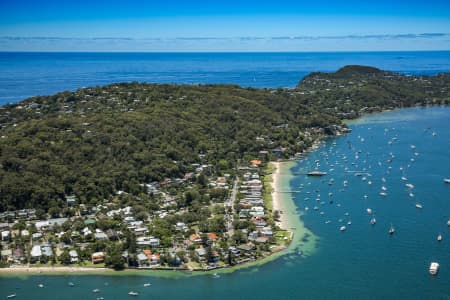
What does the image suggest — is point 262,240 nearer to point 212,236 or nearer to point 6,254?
point 212,236

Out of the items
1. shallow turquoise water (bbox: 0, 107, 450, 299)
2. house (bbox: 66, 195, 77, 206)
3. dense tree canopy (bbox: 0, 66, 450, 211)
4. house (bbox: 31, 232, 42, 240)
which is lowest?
shallow turquoise water (bbox: 0, 107, 450, 299)

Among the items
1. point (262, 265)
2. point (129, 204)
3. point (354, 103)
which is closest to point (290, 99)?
point (354, 103)

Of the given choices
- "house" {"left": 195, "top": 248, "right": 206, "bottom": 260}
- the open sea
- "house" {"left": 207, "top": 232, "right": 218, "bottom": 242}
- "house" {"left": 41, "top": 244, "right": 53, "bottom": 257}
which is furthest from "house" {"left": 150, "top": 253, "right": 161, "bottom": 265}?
"house" {"left": 41, "top": 244, "right": 53, "bottom": 257}

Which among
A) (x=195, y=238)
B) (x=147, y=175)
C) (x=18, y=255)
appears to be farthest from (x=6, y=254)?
(x=147, y=175)

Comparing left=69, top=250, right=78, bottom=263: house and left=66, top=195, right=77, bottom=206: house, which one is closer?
left=69, top=250, right=78, bottom=263: house

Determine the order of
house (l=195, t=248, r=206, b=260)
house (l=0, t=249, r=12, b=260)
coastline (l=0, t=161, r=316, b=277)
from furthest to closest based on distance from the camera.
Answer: house (l=0, t=249, r=12, b=260)
house (l=195, t=248, r=206, b=260)
coastline (l=0, t=161, r=316, b=277)

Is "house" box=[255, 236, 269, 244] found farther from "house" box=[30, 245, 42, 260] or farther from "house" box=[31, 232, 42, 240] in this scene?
"house" box=[31, 232, 42, 240]

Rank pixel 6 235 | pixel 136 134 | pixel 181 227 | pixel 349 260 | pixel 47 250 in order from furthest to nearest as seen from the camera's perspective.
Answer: pixel 136 134 → pixel 181 227 → pixel 6 235 → pixel 47 250 → pixel 349 260
